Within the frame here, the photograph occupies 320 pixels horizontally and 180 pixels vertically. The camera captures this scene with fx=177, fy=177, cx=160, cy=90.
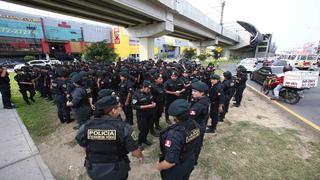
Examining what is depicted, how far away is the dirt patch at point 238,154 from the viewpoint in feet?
11.3

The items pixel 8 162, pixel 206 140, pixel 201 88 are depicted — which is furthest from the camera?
pixel 206 140

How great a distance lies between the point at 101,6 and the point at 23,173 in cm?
1149

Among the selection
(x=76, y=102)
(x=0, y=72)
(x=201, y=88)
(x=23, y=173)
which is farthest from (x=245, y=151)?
(x=0, y=72)

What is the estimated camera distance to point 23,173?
11.4 ft

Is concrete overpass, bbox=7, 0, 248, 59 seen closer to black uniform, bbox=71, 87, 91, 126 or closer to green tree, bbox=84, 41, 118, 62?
green tree, bbox=84, 41, 118, 62

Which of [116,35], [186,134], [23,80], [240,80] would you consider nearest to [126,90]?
[186,134]

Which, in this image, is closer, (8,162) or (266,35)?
(8,162)

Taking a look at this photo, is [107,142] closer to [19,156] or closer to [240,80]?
[19,156]

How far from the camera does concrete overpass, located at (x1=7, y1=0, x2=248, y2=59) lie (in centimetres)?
1155

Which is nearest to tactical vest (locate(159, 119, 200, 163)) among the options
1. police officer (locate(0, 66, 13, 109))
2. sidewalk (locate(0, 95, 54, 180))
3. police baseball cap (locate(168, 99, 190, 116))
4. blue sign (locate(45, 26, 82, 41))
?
police baseball cap (locate(168, 99, 190, 116))

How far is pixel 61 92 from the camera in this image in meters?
5.56

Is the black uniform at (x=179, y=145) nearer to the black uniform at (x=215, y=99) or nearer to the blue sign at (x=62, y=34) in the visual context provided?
the black uniform at (x=215, y=99)

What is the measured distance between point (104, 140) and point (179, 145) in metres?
0.84

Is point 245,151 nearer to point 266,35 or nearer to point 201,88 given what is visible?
point 201,88
